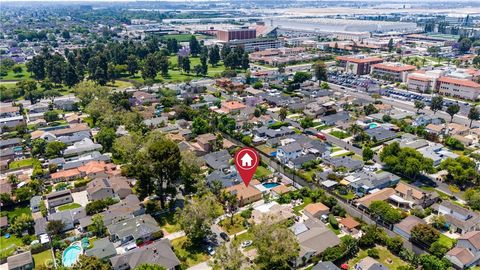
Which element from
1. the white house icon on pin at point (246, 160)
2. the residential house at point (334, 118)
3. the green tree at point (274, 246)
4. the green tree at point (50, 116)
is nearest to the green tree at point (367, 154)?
the residential house at point (334, 118)

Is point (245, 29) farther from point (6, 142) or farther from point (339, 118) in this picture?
point (6, 142)

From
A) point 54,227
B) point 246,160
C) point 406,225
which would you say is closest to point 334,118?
point 406,225

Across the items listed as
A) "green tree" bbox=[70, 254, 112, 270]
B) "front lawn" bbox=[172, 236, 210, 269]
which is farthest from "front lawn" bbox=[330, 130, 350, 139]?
"green tree" bbox=[70, 254, 112, 270]

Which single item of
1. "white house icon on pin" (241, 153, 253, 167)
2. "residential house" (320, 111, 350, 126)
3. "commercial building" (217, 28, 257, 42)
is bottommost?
"residential house" (320, 111, 350, 126)

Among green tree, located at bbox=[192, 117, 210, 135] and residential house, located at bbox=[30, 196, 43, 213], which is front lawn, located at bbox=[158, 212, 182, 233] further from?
green tree, located at bbox=[192, 117, 210, 135]

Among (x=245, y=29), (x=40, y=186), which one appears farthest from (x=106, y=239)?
(x=245, y=29)
